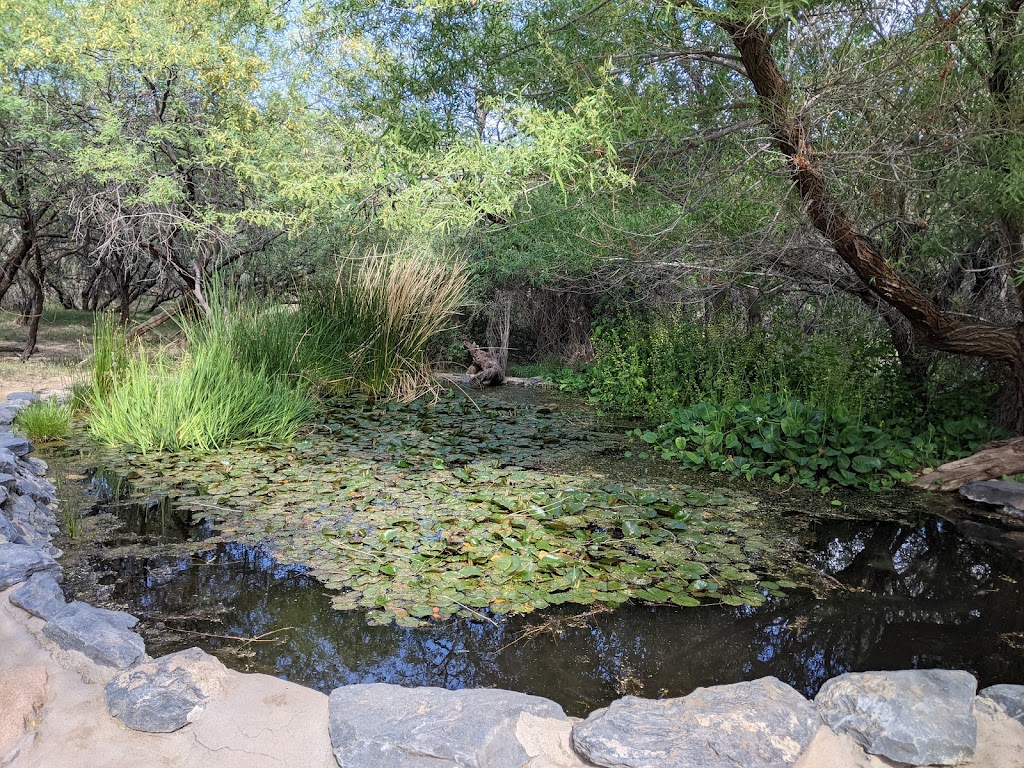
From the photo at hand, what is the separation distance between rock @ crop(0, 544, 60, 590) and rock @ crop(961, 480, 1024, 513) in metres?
4.32

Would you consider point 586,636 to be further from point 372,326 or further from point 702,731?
point 372,326

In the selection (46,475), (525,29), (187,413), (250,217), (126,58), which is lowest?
(46,475)

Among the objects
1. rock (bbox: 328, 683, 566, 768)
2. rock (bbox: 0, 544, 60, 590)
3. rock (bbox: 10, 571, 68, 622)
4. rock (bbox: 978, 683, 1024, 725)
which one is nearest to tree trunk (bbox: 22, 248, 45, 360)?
rock (bbox: 0, 544, 60, 590)

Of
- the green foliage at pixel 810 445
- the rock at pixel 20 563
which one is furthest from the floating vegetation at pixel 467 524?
the rock at pixel 20 563

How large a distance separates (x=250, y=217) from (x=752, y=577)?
18.9 ft

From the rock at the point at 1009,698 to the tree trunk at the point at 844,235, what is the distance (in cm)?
226

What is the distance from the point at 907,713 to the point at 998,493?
2.62m

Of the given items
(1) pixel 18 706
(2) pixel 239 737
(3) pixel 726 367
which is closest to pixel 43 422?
(1) pixel 18 706

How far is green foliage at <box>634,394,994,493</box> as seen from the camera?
4156mm

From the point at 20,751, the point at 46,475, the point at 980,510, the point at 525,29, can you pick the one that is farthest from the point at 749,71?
the point at 46,475

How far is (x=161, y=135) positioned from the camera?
22.0ft

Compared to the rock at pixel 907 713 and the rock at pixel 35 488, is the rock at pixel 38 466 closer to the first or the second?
the rock at pixel 35 488

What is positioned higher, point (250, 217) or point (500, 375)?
point (250, 217)

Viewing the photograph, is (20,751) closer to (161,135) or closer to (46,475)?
(46,475)
